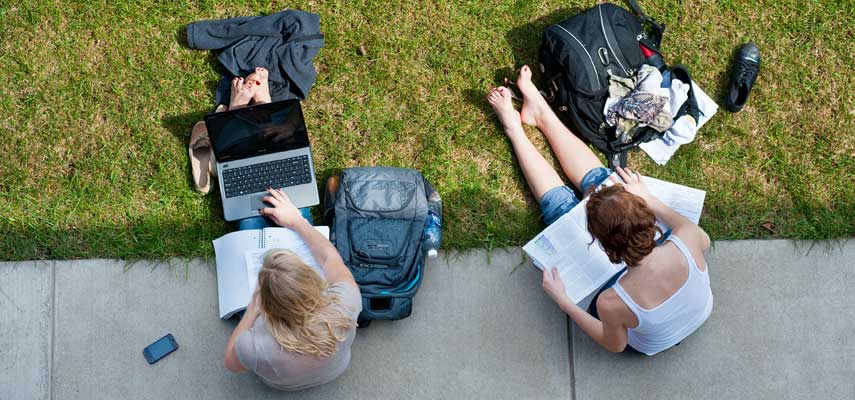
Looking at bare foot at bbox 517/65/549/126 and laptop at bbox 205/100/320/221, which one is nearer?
laptop at bbox 205/100/320/221

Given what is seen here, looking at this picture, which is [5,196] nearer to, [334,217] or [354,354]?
[334,217]

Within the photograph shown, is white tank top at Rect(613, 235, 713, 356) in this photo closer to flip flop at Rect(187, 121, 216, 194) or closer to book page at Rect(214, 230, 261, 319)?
book page at Rect(214, 230, 261, 319)

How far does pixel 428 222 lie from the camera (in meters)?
4.57

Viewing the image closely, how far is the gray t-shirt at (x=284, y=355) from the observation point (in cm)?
359

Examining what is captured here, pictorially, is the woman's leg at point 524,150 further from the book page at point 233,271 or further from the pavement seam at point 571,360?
the book page at point 233,271

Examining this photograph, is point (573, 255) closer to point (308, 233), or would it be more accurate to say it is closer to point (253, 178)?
point (308, 233)

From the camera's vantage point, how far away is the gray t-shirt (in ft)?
11.8

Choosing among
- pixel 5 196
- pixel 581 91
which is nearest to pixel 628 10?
pixel 581 91

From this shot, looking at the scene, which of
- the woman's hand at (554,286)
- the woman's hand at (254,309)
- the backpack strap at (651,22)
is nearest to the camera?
the woman's hand at (254,309)

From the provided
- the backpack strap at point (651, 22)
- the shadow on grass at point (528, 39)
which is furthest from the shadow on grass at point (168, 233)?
the backpack strap at point (651, 22)

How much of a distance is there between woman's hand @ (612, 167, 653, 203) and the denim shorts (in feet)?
0.30

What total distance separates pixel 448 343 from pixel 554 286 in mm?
743

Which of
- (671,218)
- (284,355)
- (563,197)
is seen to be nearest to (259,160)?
(284,355)

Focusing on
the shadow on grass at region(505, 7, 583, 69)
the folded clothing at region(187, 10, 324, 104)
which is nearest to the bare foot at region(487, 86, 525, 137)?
the shadow on grass at region(505, 7, 583, 69)
